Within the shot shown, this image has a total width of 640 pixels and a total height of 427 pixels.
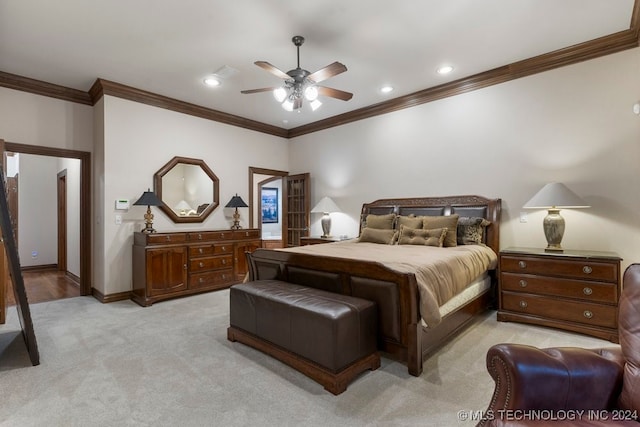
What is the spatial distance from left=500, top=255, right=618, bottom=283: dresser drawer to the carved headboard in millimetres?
568

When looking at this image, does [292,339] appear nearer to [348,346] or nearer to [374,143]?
[348,346]

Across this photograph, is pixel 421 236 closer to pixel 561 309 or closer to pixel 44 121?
pixel 561 309

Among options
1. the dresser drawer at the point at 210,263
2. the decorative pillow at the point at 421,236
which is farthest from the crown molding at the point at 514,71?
the dresser drawer at the point at 210,263

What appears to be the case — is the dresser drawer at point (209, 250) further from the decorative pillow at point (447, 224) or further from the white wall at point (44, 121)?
the decorative pillow at point (447, 224)

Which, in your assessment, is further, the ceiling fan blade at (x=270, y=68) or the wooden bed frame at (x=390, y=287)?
the ceiling fan blade at (x=270, y=68)

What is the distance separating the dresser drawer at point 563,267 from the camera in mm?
2904

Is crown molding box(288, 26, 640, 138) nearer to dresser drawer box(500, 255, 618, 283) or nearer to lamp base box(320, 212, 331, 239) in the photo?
lamp base box(320, 212, 331, 239)

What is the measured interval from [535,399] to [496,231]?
316 cm

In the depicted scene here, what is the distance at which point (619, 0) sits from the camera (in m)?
2.67

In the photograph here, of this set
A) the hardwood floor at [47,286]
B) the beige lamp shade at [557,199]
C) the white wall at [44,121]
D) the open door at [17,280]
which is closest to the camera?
the open door at [17,280]

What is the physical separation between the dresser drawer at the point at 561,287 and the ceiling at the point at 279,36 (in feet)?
8.19

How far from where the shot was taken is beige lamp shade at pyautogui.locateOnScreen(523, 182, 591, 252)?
3240 millimetres

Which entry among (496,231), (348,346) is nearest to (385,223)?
(496,231)

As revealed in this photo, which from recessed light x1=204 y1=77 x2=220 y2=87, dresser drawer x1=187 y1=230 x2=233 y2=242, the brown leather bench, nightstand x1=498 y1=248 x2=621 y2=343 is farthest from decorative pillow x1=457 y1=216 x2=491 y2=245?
recessed light x1=204 y1=77 x2=220 y2=87
